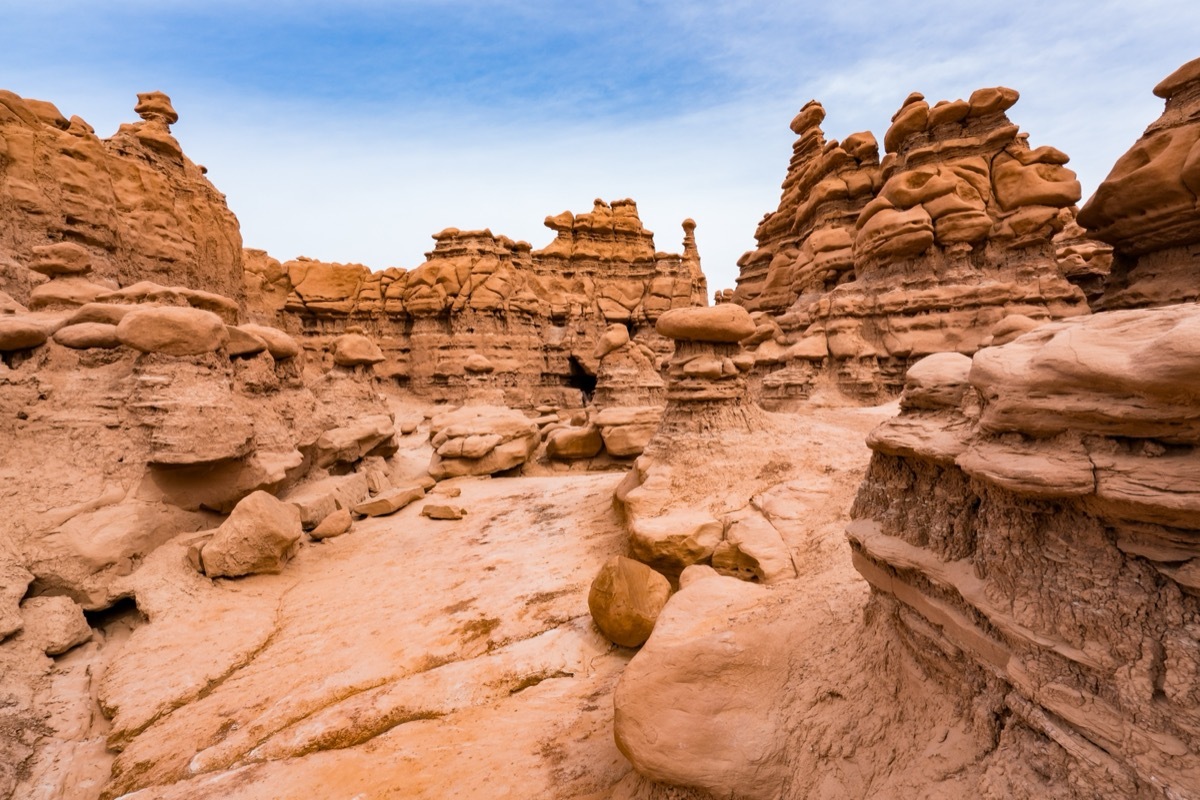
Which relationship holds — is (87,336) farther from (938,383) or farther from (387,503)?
(938,383)

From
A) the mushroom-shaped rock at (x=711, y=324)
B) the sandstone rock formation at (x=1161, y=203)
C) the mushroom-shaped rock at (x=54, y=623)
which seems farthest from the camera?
the mushroom-shaped rock at (x=711, y=324)

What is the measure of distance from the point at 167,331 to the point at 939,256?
15042mm

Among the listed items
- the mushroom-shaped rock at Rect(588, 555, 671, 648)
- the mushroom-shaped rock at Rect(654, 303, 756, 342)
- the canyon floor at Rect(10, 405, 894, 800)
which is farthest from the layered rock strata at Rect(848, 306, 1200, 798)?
the mushroom-shaped rock at Rect(654, 303, 756, 342)

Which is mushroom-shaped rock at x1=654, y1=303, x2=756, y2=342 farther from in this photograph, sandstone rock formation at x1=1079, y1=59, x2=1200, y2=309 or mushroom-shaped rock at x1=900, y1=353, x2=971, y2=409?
sandstone rock formation at x1=1079, y1=59, x2=1200, y2=309

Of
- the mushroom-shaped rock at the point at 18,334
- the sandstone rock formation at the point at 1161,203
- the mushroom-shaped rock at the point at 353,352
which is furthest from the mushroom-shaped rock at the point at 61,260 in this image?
the sandstone rock formation at the point at 1161,203

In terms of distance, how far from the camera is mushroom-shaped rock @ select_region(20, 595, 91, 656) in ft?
14.2

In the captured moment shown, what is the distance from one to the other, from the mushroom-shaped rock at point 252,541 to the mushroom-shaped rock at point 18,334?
3.21 m

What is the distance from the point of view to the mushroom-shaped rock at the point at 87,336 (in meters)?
6.27

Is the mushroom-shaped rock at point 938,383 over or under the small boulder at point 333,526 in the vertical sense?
over

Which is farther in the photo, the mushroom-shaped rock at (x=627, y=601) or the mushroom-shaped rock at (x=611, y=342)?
the mushroom-shaped rock at (x=611, y=342)

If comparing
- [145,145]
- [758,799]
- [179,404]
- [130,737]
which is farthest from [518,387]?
[758,799]

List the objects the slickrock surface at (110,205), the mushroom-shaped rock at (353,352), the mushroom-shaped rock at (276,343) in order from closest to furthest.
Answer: the mushroom-shaped rock at (276,343), the slickrock surface at (110,205), the mushroom-shaped rock at (353,352)

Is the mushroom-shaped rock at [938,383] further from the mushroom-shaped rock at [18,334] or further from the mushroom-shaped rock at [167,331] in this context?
the mushroom-shaped rock at [18,334]

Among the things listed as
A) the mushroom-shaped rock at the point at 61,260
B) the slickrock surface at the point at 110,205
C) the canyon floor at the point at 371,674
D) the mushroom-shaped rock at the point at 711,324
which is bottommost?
the canyon floor at the point at 371,674
